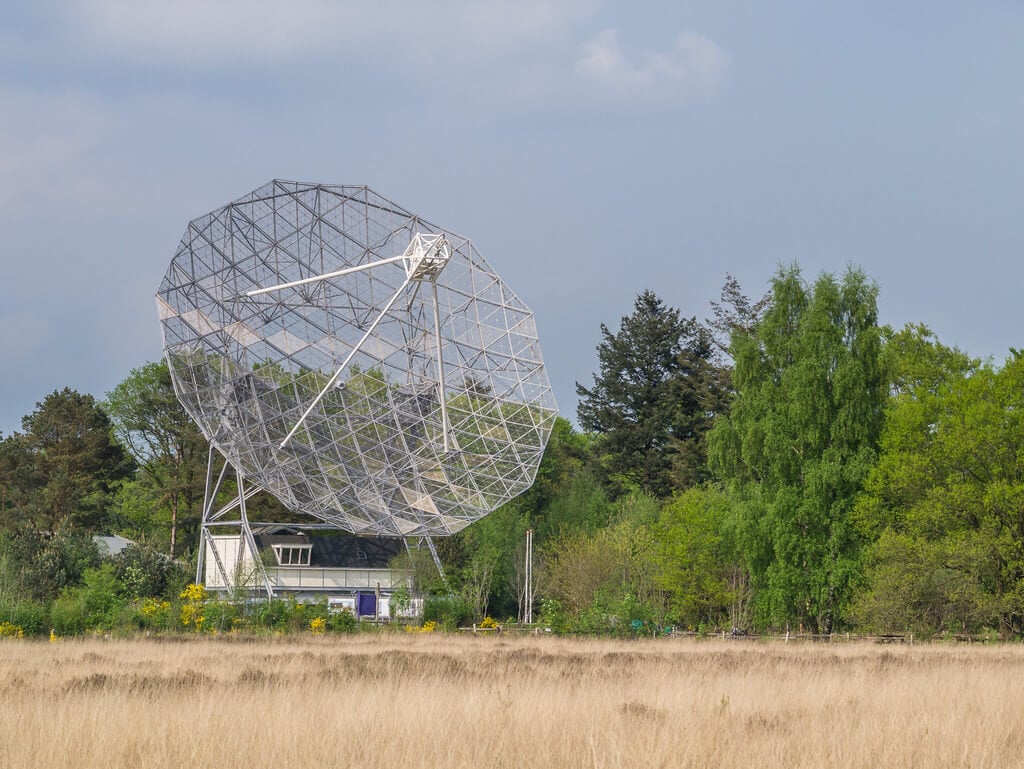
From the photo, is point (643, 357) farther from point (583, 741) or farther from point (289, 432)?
point (583, 741)

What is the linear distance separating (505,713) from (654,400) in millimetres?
67461

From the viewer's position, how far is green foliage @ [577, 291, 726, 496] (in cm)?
7300

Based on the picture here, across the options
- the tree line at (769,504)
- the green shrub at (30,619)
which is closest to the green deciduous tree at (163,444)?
the tree line at (769,504)

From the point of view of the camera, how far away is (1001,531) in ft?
123

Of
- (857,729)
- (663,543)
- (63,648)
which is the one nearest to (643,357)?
(663,543)

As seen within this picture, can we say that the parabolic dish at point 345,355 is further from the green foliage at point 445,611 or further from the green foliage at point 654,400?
the green foliage at point 654,400

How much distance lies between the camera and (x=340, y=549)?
2312 inches

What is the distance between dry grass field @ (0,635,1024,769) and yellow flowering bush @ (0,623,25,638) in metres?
11.6

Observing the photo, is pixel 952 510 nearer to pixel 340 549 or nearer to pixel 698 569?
pixel 698 569

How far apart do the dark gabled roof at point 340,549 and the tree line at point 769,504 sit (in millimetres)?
4872

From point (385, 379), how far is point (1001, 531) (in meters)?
21.6

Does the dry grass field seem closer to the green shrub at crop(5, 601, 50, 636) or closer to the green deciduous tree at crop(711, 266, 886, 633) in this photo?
the green shrub at crop(5, 601, 50, 636)

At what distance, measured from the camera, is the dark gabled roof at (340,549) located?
57.6 m

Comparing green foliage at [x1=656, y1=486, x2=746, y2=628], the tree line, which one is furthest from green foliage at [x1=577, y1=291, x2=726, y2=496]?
green foliage at [x1=656, y1=486, x2=746, y2=628]
